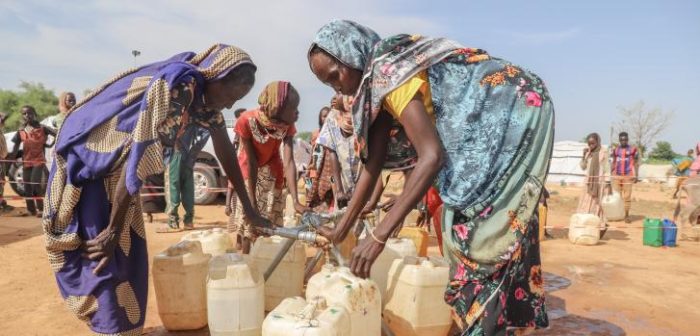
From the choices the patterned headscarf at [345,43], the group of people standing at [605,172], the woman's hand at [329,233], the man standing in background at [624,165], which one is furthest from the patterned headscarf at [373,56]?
the man standing in background at [624,165]

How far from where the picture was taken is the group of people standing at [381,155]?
1.73 metres

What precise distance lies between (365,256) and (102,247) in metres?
1.13

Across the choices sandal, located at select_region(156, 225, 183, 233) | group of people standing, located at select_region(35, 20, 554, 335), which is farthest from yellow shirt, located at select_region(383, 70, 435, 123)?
sandal, located at select_region(156, 225, 183, 233)

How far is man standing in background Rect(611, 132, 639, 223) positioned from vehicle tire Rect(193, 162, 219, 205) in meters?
7.82

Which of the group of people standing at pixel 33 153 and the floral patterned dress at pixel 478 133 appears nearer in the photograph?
the floral patterned dress at pixel 478 133

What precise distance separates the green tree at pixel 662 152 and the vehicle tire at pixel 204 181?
4051cm

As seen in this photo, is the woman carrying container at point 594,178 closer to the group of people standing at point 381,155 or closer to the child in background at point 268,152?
the child in background at point 268,152

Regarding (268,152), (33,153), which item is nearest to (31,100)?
(33,153)

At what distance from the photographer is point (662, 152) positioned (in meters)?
40.8

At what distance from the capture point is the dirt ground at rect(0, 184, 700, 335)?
11.6 feet

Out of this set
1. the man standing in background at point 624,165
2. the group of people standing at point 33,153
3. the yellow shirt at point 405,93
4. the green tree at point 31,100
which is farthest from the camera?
the green tree at point 31,100

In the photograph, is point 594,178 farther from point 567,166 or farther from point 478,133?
point 567,166

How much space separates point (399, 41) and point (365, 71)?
0.16 m

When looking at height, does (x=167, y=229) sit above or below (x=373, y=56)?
below
